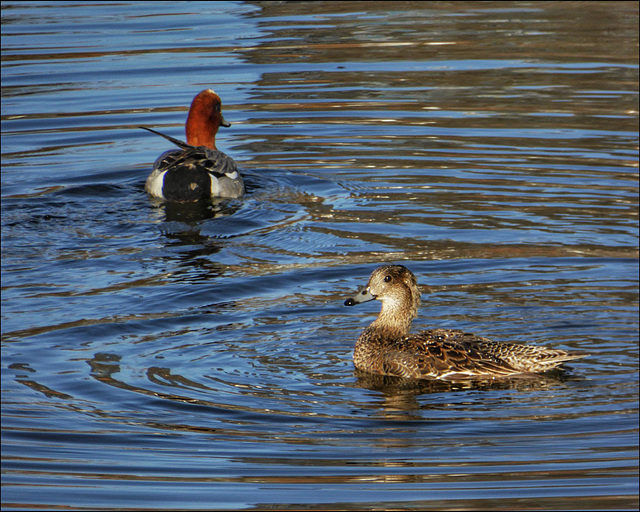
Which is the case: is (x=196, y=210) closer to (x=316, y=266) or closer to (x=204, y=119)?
(x=204, y=119)

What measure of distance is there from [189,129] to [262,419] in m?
6.72

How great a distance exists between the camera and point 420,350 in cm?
736

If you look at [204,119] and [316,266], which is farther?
[204,119]

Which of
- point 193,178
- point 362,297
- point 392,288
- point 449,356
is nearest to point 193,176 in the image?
point 193,178

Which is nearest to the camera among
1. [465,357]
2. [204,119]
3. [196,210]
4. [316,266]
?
[465,357]

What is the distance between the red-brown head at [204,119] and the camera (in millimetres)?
12406

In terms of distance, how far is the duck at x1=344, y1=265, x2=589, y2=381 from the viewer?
23.1 feet

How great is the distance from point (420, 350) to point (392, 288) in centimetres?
53

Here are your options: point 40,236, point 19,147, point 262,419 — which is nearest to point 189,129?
point 19,147

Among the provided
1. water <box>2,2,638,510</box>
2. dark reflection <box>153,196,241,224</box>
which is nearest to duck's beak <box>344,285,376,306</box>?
water <box>2,2,638,510</box>

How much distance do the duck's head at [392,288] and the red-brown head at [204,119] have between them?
526cm

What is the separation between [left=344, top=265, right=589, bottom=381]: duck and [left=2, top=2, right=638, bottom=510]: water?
0.38 ft

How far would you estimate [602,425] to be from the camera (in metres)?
6.15

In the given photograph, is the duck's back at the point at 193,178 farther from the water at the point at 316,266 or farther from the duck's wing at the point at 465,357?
the duck's wing at the point at 465,357
